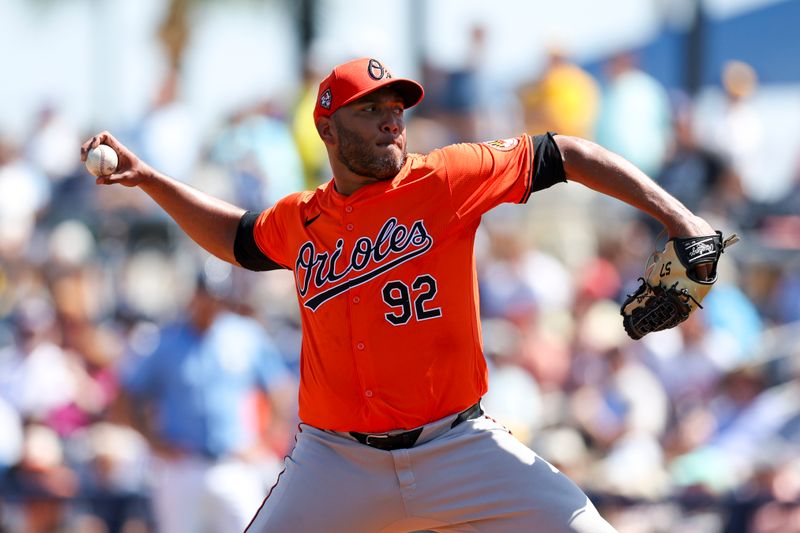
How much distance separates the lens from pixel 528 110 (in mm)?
11289

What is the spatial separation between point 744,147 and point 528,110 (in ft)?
5.95

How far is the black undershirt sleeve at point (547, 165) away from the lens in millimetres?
4422

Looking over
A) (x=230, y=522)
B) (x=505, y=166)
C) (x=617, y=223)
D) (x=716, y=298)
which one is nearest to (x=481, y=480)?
(x=505, y=166)

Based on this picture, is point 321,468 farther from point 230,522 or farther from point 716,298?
point 716,298

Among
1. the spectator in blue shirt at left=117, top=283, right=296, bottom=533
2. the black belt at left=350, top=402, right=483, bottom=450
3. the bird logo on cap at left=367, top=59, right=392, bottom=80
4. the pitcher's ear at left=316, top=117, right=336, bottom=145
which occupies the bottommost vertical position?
the spectator in blue shirt at left=117, top=283, right=296, bottom=533

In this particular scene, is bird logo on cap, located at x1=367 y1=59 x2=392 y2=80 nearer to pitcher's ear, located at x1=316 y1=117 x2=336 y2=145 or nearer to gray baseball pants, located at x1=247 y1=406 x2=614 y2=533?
pitcher's ear, located at x1=316 y1=117 x2=336 y2=145

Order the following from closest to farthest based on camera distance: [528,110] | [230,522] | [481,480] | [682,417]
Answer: [481,480] → [230,522] → [682,417] → [528,110]

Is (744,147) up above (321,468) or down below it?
above

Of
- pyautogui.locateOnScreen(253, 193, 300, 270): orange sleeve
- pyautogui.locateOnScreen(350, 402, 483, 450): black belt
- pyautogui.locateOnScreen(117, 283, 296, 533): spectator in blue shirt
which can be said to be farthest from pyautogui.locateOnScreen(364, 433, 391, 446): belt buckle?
pyautogui.locateOnScreen(117, 283, 296, 533): spectator in blue shirt

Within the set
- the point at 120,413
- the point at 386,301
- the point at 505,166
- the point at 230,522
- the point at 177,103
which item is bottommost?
the point at 230,522

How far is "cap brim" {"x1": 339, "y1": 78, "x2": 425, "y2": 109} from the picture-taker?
4.38 m

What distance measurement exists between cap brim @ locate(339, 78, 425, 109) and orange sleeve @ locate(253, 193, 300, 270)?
1.59 ft

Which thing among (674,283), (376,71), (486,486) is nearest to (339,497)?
(486,486)

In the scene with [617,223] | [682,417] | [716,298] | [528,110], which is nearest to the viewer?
[682,417]
